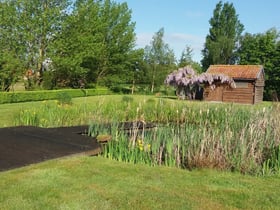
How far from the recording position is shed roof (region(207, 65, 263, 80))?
84.6 ft

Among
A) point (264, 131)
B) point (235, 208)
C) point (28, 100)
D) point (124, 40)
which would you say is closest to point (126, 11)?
point (124, 40)

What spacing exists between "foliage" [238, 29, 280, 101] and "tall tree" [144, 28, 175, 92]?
8583 millimetres

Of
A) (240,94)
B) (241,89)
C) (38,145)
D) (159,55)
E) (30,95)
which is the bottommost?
(38,145)

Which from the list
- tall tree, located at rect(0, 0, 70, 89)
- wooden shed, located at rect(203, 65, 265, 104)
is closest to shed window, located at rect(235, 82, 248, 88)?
wooden shed, located at rect(203, 65, 265, 104)

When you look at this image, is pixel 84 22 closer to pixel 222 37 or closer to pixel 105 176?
pixel 222 37

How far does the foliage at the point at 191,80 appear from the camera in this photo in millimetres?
25422

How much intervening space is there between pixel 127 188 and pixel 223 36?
4368 cm

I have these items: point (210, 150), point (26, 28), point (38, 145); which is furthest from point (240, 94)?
point (38, 145)

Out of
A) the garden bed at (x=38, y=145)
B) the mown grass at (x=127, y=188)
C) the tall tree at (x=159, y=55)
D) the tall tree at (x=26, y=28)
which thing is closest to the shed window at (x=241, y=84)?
the tall tree at (x=159, y=55)

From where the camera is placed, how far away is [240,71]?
26.7 meters

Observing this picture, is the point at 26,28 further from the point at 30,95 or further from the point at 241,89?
the point at 241,89

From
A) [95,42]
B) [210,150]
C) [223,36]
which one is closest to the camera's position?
[210,150]

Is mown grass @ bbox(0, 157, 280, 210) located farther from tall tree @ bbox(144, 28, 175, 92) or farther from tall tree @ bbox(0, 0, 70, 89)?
tall tree @ bbox(144, 28, 175, 92)

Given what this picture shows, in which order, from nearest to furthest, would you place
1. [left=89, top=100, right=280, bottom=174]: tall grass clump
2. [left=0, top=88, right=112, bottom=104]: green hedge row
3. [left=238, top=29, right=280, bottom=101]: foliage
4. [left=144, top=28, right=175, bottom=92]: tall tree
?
[left=89, top=100, right=280, bottom=174]: tall grass clump → [left=0, top=88, right=112, bottom=104]: green hedge row → [left=238, top=29, right=280, bottom=101]: foliage → [left=144, top=28, right=175, bottom=92]: tall tree
